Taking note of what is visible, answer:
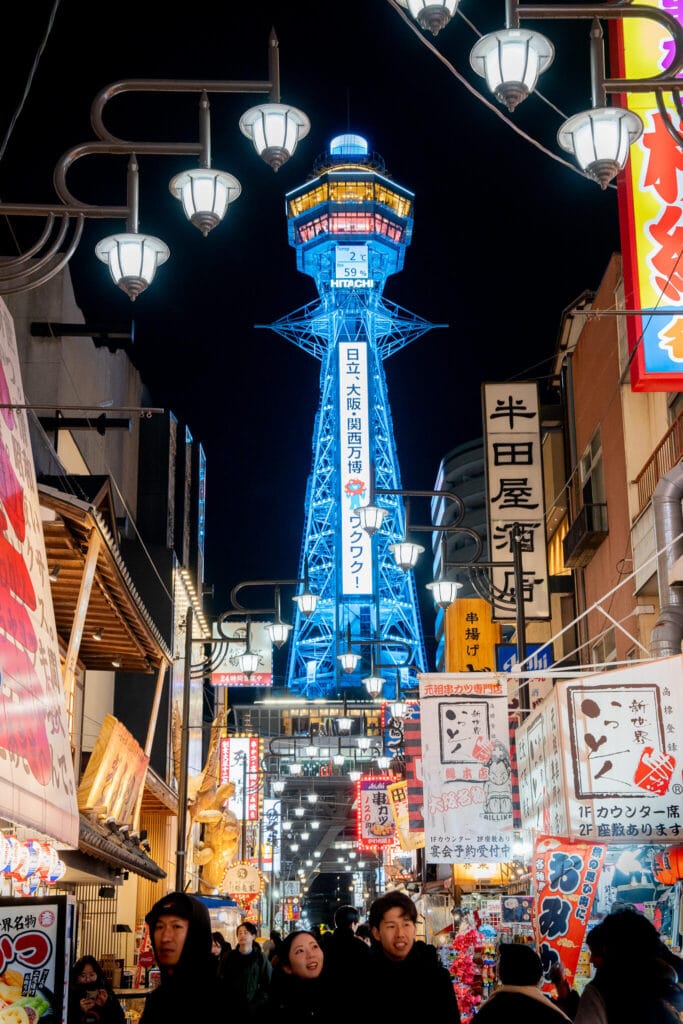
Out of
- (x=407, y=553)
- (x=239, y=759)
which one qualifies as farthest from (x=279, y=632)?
(x=239, y=759)

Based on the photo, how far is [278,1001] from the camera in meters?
6.75

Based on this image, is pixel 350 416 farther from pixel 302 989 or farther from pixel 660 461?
pixel 302 989

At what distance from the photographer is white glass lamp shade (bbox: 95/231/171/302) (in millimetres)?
9414

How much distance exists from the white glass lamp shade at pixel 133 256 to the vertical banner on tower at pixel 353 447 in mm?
70408

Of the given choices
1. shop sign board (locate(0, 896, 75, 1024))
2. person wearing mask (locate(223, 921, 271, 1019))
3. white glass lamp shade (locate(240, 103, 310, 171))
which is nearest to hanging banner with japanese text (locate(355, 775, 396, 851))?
person wearing mask (locate(223, 921, 271, 1019))

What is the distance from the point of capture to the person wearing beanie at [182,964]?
4.67 meters

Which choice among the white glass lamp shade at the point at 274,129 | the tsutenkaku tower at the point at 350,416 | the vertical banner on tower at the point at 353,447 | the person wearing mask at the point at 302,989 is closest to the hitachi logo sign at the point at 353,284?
the tsutenkaku tower at the point at 350,416

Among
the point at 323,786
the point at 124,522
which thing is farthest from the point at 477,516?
the point at 124,522

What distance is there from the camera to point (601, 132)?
26.9 ft

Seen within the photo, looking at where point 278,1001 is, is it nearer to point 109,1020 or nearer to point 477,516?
point 109,1020

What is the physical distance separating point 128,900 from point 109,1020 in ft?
71.7

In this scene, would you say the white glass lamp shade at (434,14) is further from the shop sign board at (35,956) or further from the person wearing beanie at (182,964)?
the shop sign board at (35,956)

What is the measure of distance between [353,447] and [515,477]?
5667 cm

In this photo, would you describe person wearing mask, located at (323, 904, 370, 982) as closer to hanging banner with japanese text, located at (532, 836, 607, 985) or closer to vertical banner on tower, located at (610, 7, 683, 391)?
hanging banner with japanese text, located at (532, 836, 607, 985)
